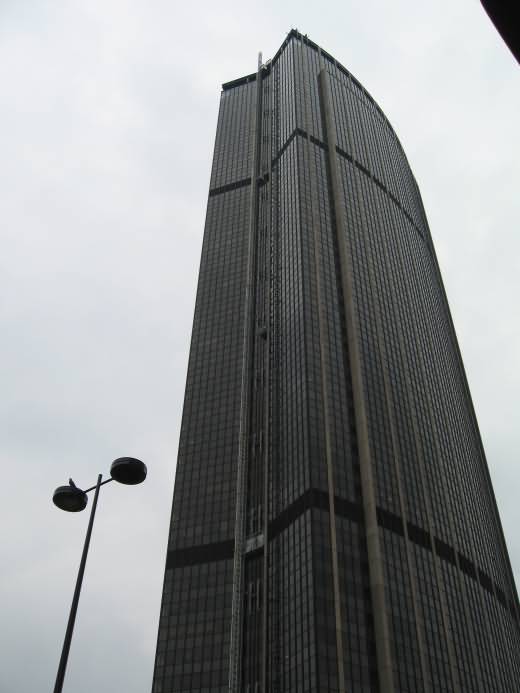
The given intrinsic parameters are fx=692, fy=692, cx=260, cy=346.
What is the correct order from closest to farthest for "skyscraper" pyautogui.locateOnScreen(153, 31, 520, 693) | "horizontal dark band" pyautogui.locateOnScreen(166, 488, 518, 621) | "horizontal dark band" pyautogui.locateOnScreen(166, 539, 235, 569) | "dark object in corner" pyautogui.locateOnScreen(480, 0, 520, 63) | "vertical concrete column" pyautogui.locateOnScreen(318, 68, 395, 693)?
"dark object in corner" pyautogui.locateOnScreen(480, 0, 520, 63)
"vertical concrete column" pyautogui.locateOnScreen(318, 68, 395, 693)
"skyscraper" pyautogui.locateOnScreen(153, 31, 520, 693)
"horizontal dark band" pyautogui.locateOnScreen(166, 488, 518, 621)
"horizontal dark band" pyautogui.locateOnScreen(166, 539, 235, 569)

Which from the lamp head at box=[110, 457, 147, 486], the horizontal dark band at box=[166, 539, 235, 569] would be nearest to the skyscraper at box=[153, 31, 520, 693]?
the horizontal dark band at box=[166, 539, 235, 569]

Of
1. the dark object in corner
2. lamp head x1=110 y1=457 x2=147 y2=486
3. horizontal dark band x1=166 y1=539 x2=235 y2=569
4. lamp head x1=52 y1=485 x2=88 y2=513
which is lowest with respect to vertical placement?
the dark object in corner

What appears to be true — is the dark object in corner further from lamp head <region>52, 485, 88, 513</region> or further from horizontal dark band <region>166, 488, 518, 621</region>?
horizontal dark band <region>166, 488, 518, 621</region>

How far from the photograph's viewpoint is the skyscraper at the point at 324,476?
111688mm

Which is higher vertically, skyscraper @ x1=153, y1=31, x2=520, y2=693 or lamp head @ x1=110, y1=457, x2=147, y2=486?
skyscraper @ x1=153, y1=31, x2=520, y2=693

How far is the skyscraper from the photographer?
112 m

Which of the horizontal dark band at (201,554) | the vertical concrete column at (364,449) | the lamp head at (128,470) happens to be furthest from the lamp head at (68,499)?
the horizontal dark band at (201,554)

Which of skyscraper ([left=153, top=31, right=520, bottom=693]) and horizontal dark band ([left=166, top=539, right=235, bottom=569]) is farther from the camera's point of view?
horizontal dark band ([left=166, top=539, right=235, bottom=569])

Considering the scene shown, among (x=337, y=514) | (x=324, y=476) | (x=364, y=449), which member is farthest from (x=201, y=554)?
(x=364, y=449)

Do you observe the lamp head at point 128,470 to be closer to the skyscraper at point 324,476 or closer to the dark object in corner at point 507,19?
the dark object in corner at point 507,19

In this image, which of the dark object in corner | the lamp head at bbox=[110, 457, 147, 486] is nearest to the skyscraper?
the lamp head at bbox=[110, 457, 147, 486]

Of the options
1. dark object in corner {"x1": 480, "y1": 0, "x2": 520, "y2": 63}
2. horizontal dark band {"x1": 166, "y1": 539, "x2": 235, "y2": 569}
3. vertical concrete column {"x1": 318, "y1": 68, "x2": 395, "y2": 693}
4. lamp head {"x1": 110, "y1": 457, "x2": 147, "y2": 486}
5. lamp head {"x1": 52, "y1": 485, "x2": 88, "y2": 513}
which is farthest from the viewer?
horizontal dark band {"x1": 166, "y1": 539, "x2": 235, "y2": 569}

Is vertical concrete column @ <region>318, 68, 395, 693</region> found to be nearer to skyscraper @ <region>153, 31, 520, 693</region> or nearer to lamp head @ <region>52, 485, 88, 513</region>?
skyscraper @ <region>153, 31, 520, 693</region>

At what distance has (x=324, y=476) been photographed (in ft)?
416
